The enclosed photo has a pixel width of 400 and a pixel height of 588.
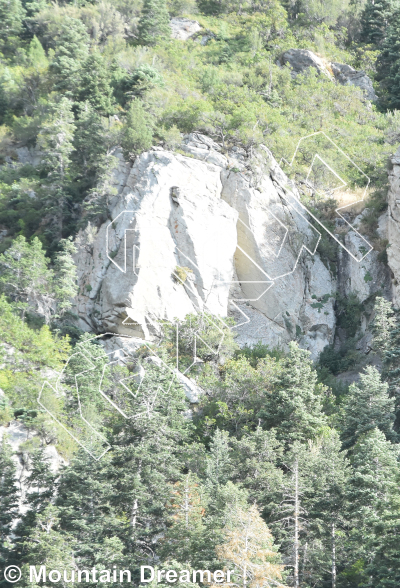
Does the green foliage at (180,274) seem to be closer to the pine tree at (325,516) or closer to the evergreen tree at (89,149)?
the evergreen tree at (89,149)

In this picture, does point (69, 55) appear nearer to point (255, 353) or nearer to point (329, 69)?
point (329, 69)

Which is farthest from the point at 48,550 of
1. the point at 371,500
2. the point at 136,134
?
the point at 136,134

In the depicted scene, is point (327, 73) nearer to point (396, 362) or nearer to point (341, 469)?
point (396, 362)

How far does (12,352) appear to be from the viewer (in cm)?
3850

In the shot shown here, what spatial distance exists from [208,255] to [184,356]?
636 cm

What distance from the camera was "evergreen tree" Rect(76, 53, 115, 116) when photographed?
49.4 m

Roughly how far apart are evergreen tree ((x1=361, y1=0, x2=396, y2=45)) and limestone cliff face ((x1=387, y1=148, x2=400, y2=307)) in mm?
28114

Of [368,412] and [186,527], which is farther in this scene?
[368,412]

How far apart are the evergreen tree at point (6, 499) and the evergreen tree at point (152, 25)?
136ft

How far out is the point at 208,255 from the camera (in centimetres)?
4212

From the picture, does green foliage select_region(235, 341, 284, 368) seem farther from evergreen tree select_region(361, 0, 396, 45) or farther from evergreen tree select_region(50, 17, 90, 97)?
evergreen tree select_region(361, 0, 396, 45)

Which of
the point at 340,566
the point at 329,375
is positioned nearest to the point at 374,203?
the point at 329,375
